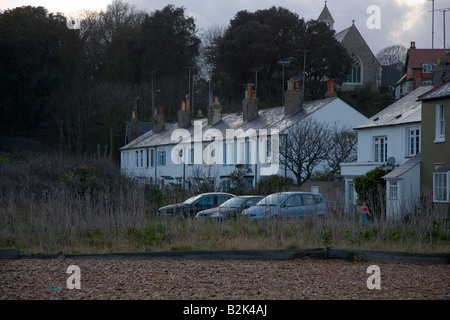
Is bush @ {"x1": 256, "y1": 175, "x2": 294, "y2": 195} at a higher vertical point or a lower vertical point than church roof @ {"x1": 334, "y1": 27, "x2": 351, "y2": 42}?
lower

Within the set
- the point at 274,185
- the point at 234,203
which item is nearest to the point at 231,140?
the point at 274,185

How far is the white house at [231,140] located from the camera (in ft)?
124

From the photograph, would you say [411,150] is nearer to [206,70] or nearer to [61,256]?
[61,256]

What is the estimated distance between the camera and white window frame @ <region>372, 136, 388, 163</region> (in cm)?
3294

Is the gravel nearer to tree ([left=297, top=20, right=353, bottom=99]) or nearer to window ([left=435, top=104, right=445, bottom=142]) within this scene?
window ([left=435, top=104, right=445, bottom=142])

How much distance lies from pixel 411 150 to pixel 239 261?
21.0 m

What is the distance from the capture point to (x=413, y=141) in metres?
30.5

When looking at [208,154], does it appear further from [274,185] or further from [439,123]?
[439,123]

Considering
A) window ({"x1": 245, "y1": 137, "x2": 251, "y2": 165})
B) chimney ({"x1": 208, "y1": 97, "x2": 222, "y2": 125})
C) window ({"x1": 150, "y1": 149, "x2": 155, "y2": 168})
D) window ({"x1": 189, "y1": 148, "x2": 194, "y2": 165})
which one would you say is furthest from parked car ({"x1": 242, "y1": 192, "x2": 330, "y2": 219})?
window ({"x1": 150, "y1": 149, "x2": 155, "y2": 168})

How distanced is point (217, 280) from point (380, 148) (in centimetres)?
2515

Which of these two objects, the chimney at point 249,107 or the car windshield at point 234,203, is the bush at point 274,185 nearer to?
the car windshield at point 234,203

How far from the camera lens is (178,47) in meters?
71.4

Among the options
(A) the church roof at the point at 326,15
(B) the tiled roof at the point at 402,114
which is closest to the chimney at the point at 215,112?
(B) the tiled roof at the point at 402,114
